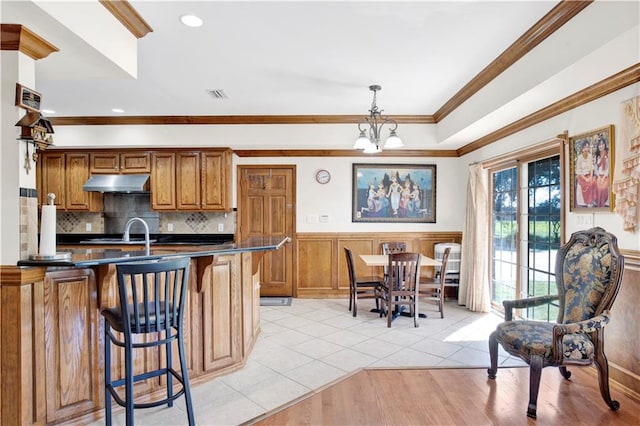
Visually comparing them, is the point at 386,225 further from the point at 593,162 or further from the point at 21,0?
the point at 21,0

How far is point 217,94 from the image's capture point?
3871 mm

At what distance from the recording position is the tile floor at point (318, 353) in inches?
93.3

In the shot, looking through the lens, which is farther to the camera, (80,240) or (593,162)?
(80,240)

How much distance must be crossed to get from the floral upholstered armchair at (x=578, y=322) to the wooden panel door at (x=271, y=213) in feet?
11.9

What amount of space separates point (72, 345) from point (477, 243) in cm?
452

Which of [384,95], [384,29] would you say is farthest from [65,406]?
[384,95]

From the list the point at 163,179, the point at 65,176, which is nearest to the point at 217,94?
the point at 163,179

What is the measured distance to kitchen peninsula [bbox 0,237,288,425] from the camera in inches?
75.6

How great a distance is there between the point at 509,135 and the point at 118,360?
14.7ft

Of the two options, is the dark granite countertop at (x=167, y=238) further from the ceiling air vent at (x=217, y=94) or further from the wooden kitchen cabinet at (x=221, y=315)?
the wooden kitchen cabinet at (x=221, y=315)

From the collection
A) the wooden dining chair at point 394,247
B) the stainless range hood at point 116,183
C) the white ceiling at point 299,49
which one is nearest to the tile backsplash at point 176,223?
the stainless range hood at point 116,183

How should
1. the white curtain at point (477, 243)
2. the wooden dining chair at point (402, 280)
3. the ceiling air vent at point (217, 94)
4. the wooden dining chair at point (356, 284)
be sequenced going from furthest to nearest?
the white curtain at point (477, 243) < the wooden dining chair at point (356, 284) < the wooden dining chair at point (402, 280) < the ceiling air vent at point (217, 94)

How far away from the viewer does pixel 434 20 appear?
239 centimetres

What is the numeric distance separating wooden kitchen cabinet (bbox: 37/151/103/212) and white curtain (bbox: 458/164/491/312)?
5733 mm
